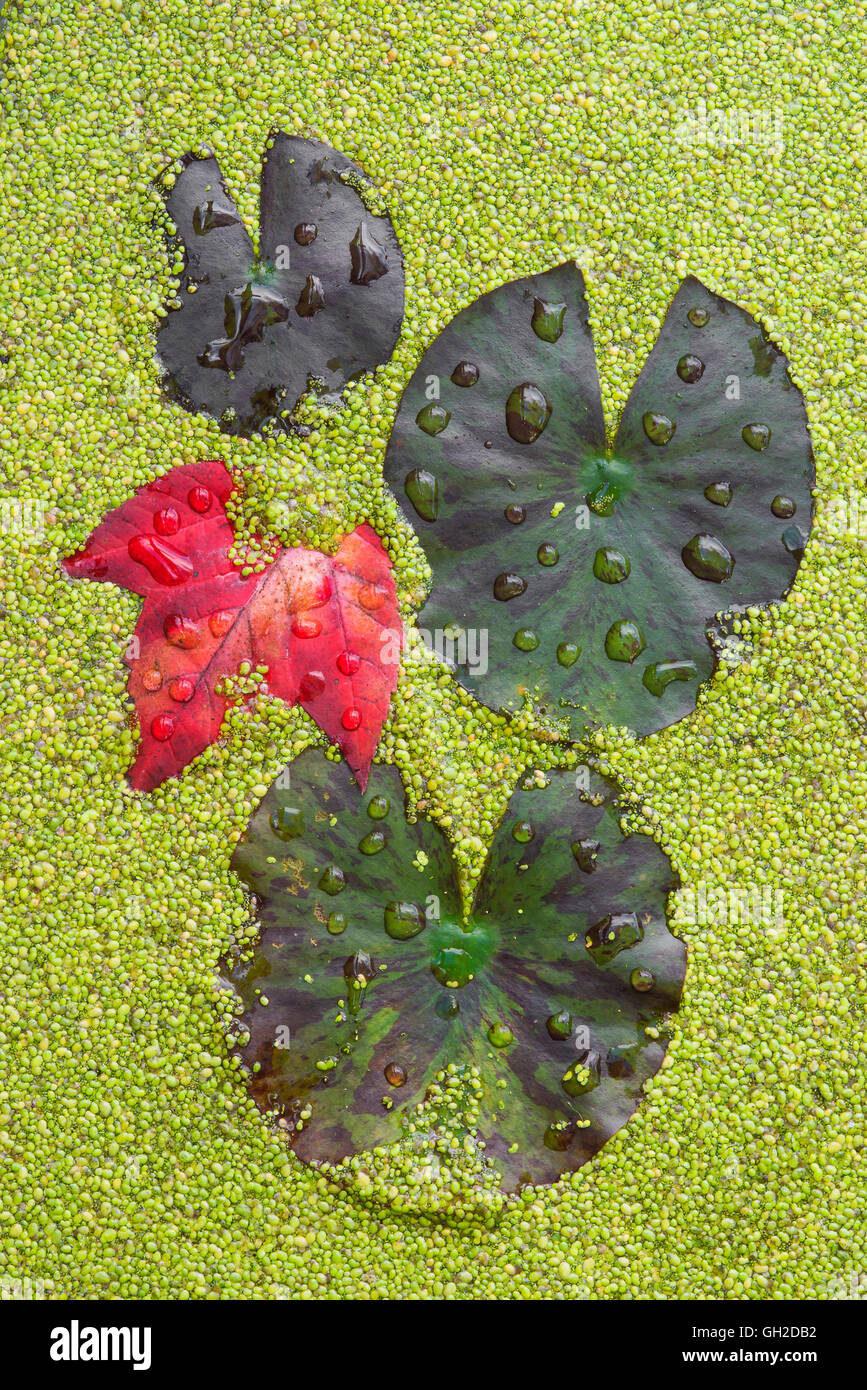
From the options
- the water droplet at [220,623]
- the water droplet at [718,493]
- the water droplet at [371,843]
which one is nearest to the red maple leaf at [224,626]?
the water droplet at [220,623]

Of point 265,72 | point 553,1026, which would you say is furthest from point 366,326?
point 553,1026

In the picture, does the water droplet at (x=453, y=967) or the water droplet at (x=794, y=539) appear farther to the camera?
the water droplet at (x=794, y=539)

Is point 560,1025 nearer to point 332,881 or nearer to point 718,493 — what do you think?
point 332,881

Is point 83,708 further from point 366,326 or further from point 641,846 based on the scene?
point 641,846

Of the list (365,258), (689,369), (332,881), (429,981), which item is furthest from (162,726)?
(689,369)

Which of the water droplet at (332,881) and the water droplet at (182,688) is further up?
the water droplet at (182,688)

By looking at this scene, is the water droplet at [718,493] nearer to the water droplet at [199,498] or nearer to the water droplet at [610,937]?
the water droplet at [610,937]
